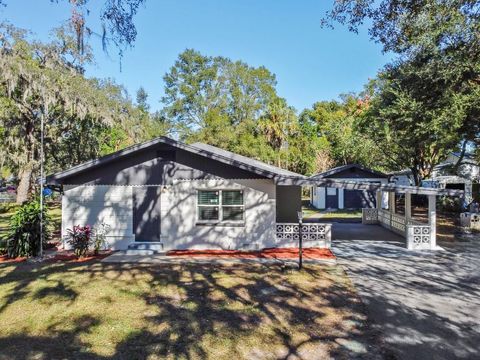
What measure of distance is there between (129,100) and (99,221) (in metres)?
19.1

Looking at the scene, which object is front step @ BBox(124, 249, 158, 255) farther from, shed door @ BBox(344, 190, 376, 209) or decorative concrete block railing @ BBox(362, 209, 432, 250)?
shed door @ BBox(344, 190, 376, 209)

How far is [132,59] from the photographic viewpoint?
6797mm

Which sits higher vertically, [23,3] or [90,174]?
[23,3]

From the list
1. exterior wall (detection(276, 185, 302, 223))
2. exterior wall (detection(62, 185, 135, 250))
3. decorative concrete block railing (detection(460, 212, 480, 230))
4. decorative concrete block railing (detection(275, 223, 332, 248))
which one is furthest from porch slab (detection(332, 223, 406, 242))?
exterior wall (detection(62, 185, 135, 250))

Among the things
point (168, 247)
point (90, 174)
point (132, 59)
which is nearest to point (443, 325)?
point (132, 59)

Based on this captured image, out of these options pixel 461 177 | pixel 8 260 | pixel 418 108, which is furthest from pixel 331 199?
pixel 8 260

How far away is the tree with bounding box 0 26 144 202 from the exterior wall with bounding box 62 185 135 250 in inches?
391

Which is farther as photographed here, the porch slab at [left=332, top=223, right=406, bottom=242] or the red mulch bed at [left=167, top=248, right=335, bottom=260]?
the porch slab at [left=332, top=223, right=406, bottom=242]

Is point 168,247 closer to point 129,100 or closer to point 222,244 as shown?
point 222,244

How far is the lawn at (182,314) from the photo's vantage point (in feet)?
16.8

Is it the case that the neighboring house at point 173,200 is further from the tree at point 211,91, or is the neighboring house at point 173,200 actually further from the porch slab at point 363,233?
the tree at point 211,91

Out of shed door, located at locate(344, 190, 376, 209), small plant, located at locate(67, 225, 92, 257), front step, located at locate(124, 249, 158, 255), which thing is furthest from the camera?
shed door, located at locate(344, 190, 376, 209)

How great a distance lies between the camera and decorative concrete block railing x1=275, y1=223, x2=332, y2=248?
12.4 m

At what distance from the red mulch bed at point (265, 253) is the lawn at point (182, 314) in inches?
60.7
